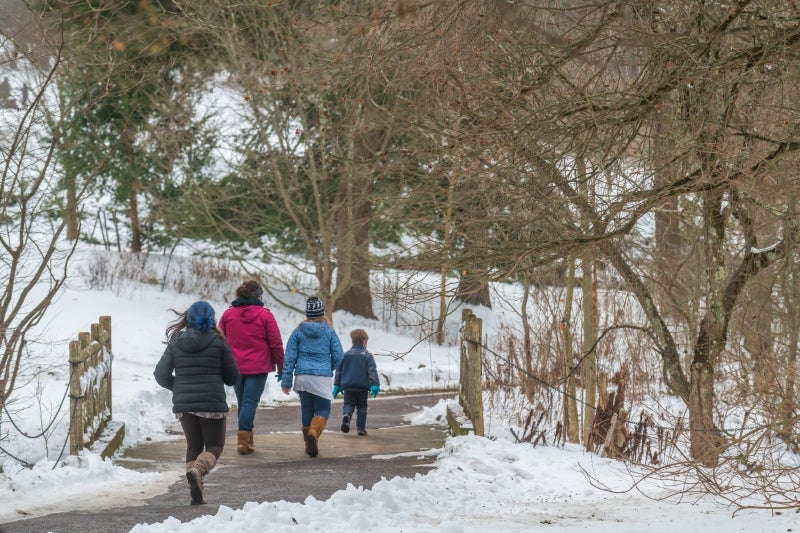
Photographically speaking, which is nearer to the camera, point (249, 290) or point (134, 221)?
point (249, 290)

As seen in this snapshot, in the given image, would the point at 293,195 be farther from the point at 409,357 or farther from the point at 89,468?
the point at 89,468

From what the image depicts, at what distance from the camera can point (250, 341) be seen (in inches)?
414

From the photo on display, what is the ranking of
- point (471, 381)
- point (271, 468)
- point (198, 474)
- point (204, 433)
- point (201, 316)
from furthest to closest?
point (471, 381), point (271, 468), point (204, 433), point (201, 316), point (198, 474)

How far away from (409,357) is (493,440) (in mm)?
13126

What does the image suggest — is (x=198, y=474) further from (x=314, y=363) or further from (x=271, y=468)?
(x=314, y=363)

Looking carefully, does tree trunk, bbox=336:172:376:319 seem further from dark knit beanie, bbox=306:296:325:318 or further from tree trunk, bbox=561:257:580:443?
dark knit beanie, bbox=306:296:325:318

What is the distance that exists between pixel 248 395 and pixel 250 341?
54cm

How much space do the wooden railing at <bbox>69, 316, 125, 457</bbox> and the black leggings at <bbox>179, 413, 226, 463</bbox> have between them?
5.39 feet

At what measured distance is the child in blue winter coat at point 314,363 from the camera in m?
10.7

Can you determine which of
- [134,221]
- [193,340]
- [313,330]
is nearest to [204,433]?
[193,340]

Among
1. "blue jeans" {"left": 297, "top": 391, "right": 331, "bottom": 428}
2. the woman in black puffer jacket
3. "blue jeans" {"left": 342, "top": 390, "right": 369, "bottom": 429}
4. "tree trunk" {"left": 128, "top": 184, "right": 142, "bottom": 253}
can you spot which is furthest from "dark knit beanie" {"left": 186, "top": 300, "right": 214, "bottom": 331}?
"tree trunk" {"left": 128, "top": 184, "right": 142, "bottom": 253}

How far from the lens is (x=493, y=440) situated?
1095 centimetres

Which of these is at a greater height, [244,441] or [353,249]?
[353,249]

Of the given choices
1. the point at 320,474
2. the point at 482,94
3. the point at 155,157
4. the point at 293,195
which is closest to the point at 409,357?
the point at 293,195
